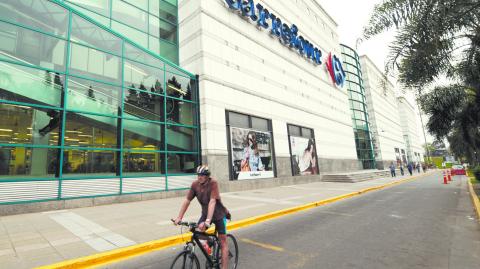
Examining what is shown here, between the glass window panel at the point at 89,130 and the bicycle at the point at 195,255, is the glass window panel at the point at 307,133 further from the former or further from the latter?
the bicycle at the point at 195,255

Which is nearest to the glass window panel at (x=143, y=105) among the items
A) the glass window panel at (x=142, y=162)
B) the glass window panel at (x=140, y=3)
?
the glass window panel at (x=142, y=162)

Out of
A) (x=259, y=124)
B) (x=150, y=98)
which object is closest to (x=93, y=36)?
(x=150, y=98)

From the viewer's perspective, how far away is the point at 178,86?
16.1 metres

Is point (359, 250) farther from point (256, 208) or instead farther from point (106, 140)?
point (106, 140)

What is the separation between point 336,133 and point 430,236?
2730 cm

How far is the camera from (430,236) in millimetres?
6102

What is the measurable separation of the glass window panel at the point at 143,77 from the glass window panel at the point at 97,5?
416 cm

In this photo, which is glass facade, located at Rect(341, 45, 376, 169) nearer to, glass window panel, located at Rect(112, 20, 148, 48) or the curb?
glass window panel, located at Rect(112, 20, 148, 48)

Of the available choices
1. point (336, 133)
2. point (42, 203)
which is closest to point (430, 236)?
point (42, 203)

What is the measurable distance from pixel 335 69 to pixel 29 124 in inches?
1336

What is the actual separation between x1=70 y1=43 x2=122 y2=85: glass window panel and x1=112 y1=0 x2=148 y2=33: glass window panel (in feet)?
13.6

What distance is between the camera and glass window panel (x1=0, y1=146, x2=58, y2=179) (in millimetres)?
11180

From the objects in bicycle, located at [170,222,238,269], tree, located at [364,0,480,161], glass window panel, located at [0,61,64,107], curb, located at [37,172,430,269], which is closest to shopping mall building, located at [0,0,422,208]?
glass window panel, located at [0,61,64,107]

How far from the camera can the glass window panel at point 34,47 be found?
11.4 metres
